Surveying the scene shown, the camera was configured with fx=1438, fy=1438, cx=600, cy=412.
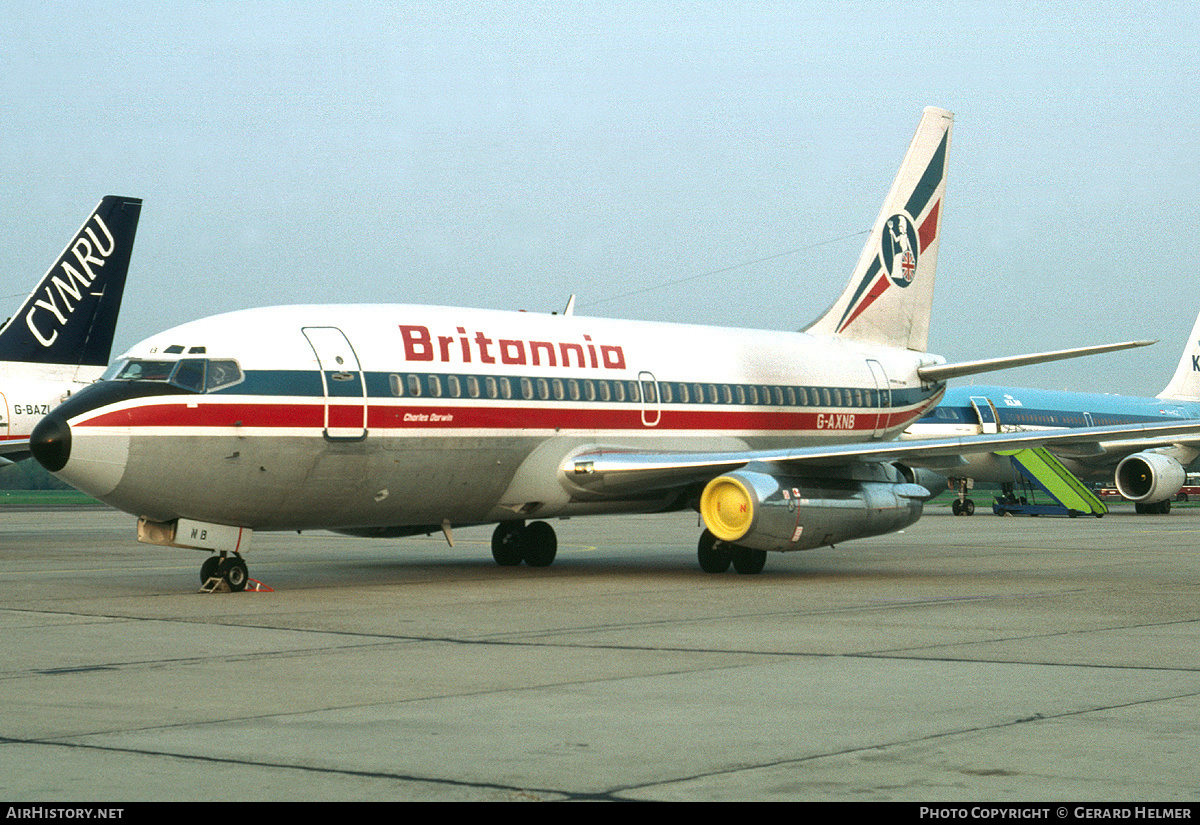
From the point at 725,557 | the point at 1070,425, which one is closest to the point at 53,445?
the point at 725,557

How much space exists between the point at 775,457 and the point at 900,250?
9202mm

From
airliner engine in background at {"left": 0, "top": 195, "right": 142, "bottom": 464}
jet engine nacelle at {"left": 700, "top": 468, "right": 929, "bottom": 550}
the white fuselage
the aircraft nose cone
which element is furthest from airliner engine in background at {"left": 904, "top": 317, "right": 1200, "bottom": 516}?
the aircraft nose cone

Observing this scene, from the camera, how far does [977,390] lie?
1844 inches

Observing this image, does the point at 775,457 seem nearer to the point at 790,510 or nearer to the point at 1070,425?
the point at 790,510

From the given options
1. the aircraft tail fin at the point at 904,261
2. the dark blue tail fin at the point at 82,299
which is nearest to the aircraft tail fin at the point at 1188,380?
the aircraft tail fin at the point at 904,261

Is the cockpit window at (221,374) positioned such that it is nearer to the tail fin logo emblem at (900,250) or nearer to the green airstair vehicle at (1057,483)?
the tail fin logo emblem at (900,250)

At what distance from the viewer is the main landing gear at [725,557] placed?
65.0 ft

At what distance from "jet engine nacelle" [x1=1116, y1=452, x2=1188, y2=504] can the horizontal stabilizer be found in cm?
2140

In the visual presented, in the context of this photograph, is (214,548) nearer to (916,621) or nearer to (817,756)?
(916,621)

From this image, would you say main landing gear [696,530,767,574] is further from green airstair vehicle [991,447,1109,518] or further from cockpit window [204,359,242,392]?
green airstair vehicle [991,447,1109,518]

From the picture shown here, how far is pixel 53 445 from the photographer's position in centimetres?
1522

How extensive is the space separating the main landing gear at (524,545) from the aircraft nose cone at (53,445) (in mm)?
7798

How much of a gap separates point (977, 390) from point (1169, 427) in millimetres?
28412
